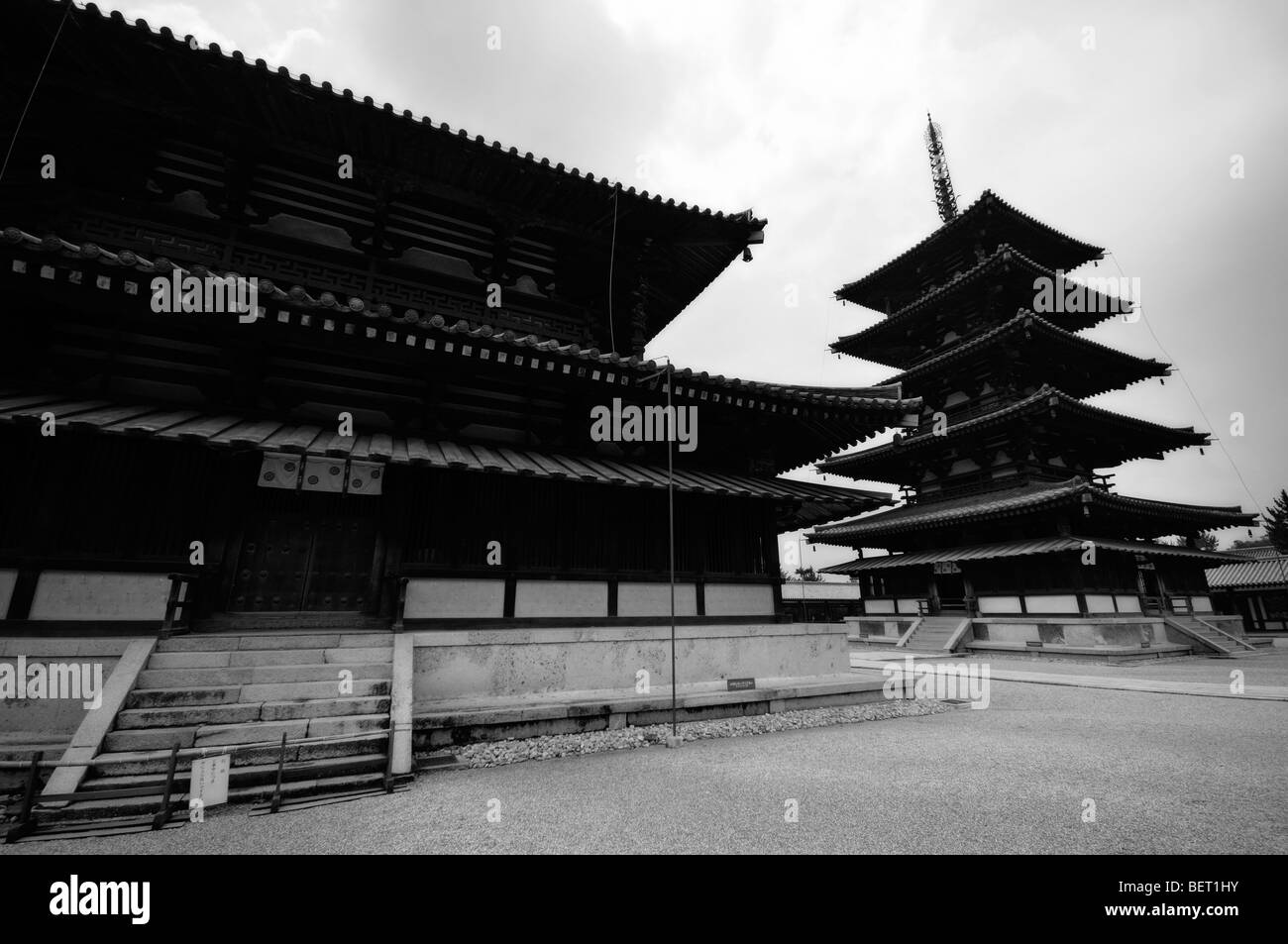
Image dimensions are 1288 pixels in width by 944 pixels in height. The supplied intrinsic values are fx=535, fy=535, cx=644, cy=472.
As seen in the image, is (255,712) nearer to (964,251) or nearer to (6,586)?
(6,586)

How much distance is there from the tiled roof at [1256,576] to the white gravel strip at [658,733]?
34.8 m

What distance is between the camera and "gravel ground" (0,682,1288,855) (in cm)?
364

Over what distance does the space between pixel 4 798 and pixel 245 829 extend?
92.6 inches

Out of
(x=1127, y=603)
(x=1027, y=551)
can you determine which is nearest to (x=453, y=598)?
(x=1027, y=551)

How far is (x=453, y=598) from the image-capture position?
7.45 metres

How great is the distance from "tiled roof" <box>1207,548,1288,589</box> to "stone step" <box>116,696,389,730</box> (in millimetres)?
41810

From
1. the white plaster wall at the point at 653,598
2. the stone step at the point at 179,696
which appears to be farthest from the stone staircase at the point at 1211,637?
the stone step at the point at 179,696

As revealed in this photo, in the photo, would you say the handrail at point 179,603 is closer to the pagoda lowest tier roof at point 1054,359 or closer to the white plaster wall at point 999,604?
the white plaster wall at point 999,604

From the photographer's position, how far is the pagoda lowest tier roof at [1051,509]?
58.8ft

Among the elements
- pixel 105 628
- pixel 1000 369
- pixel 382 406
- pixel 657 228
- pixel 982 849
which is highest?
pixel 1000 369

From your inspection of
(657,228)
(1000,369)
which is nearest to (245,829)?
(657,228)

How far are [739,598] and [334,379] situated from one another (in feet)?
23.6
